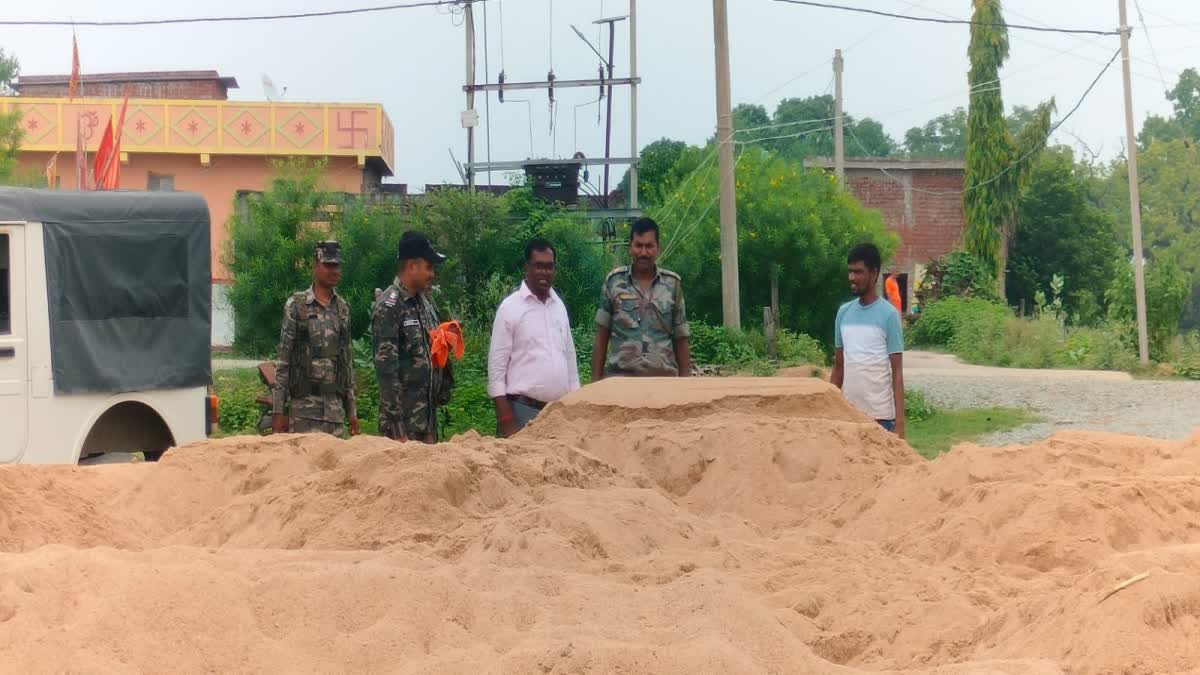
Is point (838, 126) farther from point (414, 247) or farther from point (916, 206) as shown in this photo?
point (414, 247)

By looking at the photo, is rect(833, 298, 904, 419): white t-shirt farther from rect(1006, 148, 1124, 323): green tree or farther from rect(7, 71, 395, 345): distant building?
rect(1006, 148, 1124, 323): green tree

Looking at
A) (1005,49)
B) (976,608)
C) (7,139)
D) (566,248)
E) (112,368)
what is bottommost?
(976,608)

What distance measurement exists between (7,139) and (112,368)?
18.8m

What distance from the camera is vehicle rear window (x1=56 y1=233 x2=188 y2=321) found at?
768cm

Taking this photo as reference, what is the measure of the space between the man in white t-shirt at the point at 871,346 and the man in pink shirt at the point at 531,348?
146 centimetres

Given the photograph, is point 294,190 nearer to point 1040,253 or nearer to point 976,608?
point 976,608

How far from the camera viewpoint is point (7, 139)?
24.1 m

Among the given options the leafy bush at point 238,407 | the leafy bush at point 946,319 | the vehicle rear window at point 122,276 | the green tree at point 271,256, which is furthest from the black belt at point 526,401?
the leafy bush at point 946,319

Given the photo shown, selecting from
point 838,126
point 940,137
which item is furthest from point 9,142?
point 940,137

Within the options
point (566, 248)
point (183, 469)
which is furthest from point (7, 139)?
point (183, 469)

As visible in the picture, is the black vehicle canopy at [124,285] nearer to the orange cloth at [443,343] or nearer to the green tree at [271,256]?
the orange cloth at [443,343]

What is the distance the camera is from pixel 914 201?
3578 cm

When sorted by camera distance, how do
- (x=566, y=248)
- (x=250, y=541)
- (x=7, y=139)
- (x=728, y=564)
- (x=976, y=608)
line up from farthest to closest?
1. (x=7, y=139)
2. (x=566, y=248)
3. (x=250, y=541)
4. (x=728, y=564)
5. (x=976, y=608)

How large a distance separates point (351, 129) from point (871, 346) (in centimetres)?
2208
